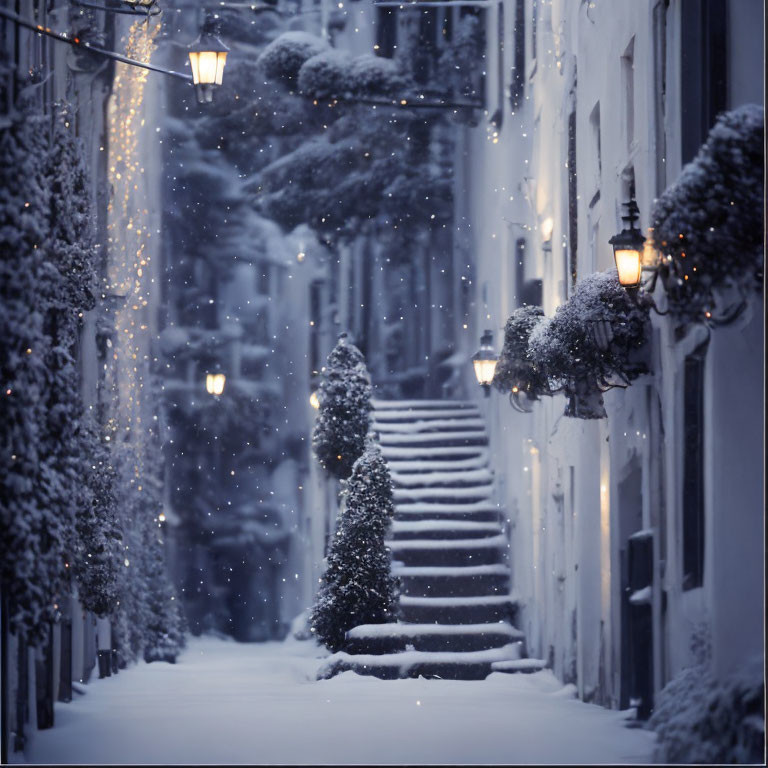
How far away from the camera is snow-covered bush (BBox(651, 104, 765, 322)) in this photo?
847cm

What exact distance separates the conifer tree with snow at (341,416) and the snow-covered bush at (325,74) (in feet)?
17.7

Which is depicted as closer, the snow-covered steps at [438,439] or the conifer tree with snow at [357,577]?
the conifer tree with snow at [357,577]

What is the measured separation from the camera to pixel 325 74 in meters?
25.0

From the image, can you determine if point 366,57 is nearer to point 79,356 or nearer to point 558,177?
point 558,177

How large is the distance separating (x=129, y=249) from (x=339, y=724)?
11.6m

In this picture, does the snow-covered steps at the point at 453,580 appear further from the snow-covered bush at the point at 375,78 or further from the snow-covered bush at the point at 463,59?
the snow-covered bush at the point at 375,78

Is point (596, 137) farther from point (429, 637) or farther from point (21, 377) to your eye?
point (21, 377)

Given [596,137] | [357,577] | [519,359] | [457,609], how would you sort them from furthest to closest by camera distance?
[457,609] → [357,577] → [519,359] → [596,137]

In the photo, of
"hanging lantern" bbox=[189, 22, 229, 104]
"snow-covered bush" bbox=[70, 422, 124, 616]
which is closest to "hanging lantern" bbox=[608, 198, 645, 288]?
"hanging lantern" bbox=[189, 22, 229, 104]

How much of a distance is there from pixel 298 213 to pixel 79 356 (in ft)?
41.1

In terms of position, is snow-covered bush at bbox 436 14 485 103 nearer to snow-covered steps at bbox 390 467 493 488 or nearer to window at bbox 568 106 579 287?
snow-covered steps at bbox 390 467 493 488

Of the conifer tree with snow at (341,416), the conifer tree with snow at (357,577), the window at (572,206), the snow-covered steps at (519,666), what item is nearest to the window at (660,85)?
the window at (572,206)

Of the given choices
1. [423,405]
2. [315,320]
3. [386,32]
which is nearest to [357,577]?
[423,405]

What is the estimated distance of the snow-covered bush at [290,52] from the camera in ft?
83.4
